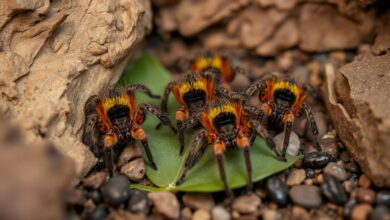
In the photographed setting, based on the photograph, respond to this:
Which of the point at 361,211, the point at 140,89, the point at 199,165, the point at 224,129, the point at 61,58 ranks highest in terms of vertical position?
the point at 61,58

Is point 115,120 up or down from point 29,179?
down

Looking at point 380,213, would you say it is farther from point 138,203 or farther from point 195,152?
point 138,203

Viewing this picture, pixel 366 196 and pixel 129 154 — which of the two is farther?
pixel 129 154

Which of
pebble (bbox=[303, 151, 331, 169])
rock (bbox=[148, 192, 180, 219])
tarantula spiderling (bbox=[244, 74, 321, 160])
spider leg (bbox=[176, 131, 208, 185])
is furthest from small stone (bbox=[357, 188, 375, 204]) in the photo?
rock (bbox=[148, 192, 180, 219])

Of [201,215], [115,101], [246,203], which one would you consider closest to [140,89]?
[115,101]

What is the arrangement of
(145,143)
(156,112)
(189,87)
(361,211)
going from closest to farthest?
(361,211) → (145,143) → (156,112) → (189,87)

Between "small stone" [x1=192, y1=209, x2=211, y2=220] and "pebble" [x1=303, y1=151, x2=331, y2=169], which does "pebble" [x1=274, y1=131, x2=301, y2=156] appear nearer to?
"pebble" [x1=303, y1=151, x2=331, y2=169]

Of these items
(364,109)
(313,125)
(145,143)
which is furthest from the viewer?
(313,125)
